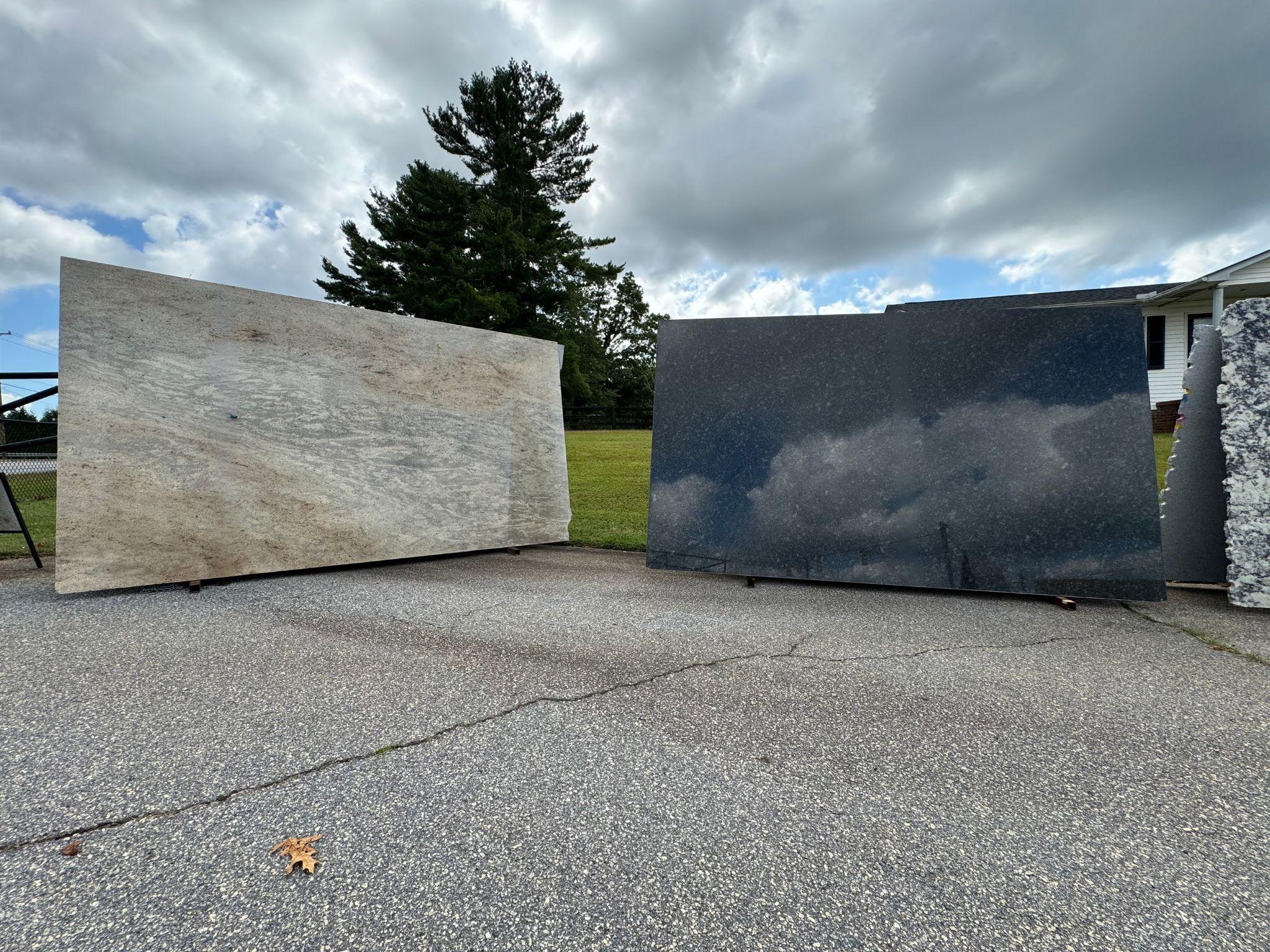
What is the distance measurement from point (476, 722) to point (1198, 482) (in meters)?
4.94

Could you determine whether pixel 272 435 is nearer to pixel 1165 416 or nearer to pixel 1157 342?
pixel 1165 416

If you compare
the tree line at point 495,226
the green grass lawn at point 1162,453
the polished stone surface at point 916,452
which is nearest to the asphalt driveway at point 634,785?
the polished stone surface at point 916,452

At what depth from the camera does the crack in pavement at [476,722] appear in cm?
165

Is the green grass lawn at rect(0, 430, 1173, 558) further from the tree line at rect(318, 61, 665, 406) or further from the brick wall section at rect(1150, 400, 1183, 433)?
the tree line at rect(318, 61, 665, 406)

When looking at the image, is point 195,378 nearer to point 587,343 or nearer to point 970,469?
point 970,469

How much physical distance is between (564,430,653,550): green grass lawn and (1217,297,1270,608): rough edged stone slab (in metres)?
4.05

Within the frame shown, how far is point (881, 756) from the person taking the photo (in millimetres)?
2035

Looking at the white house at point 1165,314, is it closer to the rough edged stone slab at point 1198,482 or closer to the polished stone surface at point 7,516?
the rough edged stone slab at point 1198,482

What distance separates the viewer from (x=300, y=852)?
1564 mm

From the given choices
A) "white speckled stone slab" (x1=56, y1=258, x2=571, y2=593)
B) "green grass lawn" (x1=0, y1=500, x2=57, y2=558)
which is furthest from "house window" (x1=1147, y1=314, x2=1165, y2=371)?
"green grass lawn" (x1=0, y1=500, x2=57, y2=558)

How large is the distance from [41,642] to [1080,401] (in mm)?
6307

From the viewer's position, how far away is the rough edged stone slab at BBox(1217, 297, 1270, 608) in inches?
145

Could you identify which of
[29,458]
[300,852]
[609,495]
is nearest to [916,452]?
[300,852]

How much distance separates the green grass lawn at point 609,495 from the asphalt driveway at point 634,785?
9.29 ft
